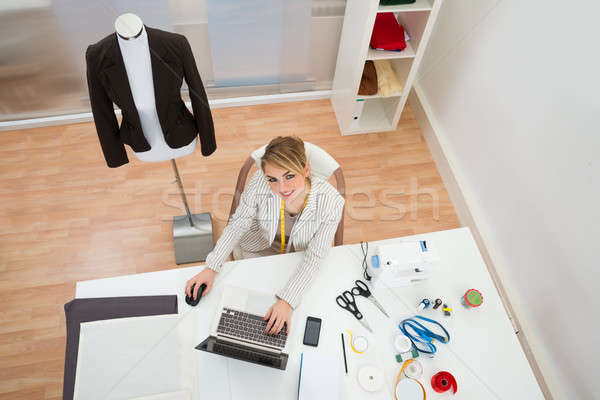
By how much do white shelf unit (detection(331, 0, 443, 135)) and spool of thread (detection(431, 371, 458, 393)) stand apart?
5.77 ft

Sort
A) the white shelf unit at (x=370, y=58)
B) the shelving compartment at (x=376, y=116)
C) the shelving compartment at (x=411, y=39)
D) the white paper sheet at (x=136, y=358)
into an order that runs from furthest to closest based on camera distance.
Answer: the shelving compartment at (x=376, y=116) → the shelving compartment at (x=411, y=39) → the white shelf unit at (x=370, y=58) → the white paper sheet at (x=136, y=358)

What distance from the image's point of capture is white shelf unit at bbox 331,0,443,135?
221cm

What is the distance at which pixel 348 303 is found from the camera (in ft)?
4.68

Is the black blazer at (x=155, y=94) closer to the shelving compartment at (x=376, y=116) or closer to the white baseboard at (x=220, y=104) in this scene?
the white baseboard at (x=220, y=104)

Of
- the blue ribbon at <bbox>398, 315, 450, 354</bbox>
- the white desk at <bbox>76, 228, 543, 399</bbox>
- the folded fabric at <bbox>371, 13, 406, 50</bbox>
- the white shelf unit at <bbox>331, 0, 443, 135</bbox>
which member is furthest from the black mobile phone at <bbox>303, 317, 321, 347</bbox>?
the folded fabric at <bbox>371, 13, 406, 50</bbox>

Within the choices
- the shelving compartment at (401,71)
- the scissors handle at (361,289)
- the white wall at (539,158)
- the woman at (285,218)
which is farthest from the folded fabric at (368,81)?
the scissors handle at (361,289)

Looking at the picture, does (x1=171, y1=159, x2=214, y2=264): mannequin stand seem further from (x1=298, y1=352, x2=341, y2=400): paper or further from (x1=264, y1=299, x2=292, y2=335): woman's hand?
(x1=298, y1=352, x2=341, y2=400): paper

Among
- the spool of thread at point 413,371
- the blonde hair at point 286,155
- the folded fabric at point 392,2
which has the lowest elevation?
the spool of thread at point 413,371

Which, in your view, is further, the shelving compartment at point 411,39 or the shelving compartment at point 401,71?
the shelving compartment at point 401,71

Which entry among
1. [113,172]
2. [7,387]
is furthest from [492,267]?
[7,387]

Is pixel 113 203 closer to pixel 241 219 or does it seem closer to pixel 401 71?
pixel 241 219

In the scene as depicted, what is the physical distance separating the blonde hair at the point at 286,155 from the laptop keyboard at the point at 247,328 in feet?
1.66

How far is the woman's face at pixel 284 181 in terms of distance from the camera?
54.2 inches

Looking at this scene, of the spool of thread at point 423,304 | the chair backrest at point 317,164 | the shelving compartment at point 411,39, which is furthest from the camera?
the shelving compartment at point 411,39
